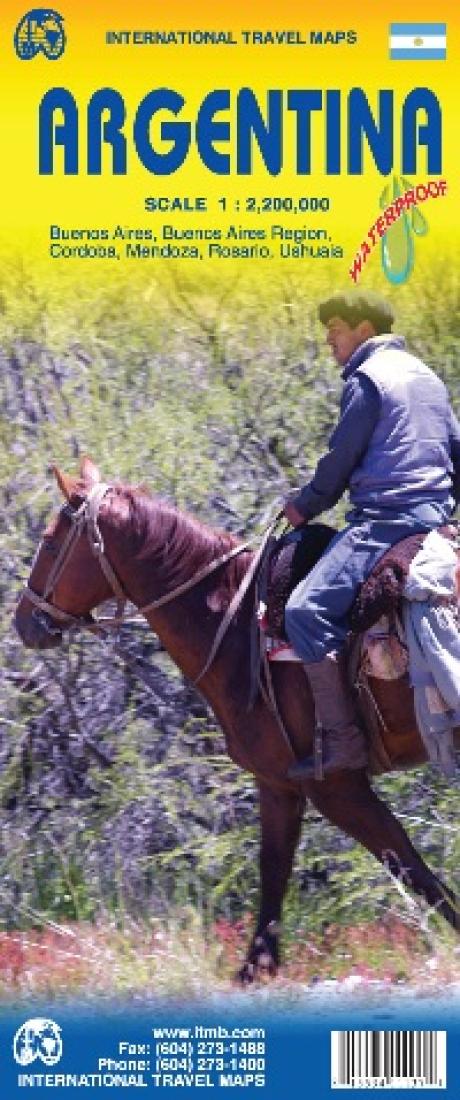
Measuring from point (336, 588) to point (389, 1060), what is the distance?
5.62 ft

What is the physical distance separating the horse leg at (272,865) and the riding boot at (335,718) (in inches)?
16.2

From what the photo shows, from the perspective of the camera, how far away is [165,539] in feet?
26.9

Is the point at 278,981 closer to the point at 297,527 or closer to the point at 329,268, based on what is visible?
the point at 297,527

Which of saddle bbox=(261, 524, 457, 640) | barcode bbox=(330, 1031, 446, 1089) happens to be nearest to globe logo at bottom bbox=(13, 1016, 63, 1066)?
barcode bbox=(330, 1031, 446, 1089)

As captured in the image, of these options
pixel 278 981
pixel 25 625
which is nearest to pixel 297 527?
pixel 25 625

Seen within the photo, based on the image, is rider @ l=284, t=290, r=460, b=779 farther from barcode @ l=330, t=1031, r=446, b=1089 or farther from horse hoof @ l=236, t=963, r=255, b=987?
barcode @ l=330, t=1031, r=446, b=1089

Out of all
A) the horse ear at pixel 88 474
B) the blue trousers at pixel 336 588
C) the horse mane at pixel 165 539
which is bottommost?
the blue trousers at pixel 336 588

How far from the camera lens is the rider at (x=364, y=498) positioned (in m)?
7.77

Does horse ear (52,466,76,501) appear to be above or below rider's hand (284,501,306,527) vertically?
above

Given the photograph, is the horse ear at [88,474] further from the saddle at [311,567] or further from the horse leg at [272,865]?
the horse leg at [272,865]

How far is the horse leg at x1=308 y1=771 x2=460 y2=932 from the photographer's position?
793 cm

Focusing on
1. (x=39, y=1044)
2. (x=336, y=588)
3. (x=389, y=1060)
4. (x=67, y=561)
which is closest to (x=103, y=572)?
(x=67, y=561)

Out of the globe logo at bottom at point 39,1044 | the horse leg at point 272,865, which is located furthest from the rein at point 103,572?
the globe logo at bottom at point 39,1044

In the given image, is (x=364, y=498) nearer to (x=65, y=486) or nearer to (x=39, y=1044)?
(x=65, y=486)
